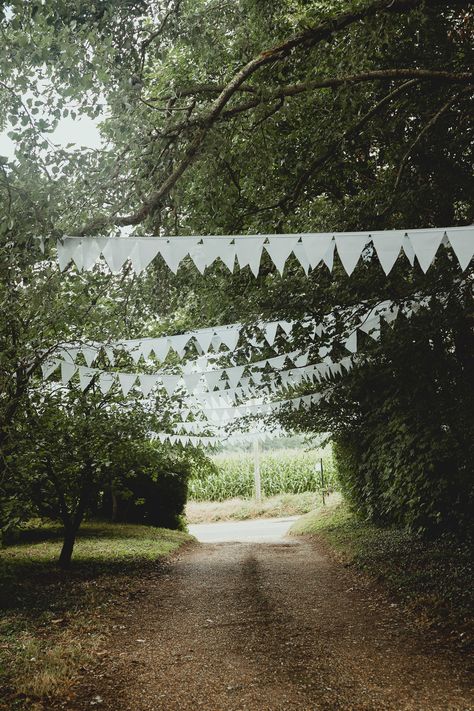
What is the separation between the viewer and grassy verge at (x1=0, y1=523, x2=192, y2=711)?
160 inches

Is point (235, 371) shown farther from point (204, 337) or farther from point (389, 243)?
point (389, 243)

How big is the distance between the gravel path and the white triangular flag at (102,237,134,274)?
2785mm

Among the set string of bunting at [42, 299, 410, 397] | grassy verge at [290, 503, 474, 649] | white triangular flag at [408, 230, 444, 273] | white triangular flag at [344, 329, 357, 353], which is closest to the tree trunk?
string of bunting at [42, 299, 410, 397]

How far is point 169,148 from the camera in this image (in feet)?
14.1

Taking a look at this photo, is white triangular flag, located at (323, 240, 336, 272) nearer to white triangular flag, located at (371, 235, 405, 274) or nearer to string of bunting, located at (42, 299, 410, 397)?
white triangular flag, located at (371, 235, 405, 274)

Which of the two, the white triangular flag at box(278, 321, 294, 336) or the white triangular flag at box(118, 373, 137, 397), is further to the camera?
the white triangular flag at box(118, 373, 137, 397)

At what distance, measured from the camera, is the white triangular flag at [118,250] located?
3.59m

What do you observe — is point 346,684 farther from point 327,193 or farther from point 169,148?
point 327,193

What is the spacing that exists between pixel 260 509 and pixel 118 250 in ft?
73.6

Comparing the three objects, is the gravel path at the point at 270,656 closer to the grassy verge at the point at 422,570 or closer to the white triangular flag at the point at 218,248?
the grassy verge at the point at 422,570

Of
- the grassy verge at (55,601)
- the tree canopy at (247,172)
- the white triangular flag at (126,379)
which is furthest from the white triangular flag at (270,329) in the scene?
the grassy verge at (55,601)

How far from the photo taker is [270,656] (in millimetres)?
4477

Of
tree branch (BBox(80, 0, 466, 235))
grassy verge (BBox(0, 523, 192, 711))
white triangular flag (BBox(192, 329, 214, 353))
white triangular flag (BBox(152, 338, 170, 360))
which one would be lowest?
grassy verge (BBox(0, 523, 192, 711))

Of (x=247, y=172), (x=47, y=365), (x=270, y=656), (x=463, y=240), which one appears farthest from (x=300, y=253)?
(x=47, y=365)
